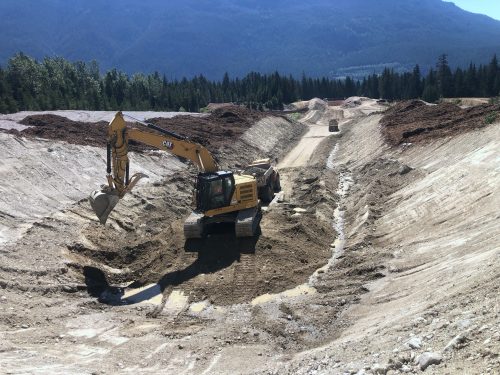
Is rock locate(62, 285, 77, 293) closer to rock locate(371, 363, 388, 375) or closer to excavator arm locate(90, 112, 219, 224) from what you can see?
excavator arm locate(90, 112, 219, 224)

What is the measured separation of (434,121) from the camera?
3688 cm

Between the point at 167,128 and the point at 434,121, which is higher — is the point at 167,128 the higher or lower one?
the higher one

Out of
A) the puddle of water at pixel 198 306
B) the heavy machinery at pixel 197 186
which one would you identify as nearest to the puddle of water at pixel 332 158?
the heavy machinery at pixel 197 186

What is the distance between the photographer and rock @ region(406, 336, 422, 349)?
8.77 metres

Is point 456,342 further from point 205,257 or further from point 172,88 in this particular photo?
point 172,88

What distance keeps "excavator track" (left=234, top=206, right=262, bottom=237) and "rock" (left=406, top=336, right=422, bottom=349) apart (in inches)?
376

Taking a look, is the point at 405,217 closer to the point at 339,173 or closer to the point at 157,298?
the point at 157,298

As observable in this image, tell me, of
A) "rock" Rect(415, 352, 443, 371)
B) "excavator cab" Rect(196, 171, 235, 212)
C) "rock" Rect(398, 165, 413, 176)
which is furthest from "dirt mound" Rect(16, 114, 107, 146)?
"rock" Rect(415, 352, 443, 371)

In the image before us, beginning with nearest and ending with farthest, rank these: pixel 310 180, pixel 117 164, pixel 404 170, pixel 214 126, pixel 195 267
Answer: pixel 117 164, pixel 195 267, pixel 404 170, pixel 310 180, pixel 214 126

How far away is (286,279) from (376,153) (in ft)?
67.1

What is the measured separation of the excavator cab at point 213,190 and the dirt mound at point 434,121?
1565 centimetres

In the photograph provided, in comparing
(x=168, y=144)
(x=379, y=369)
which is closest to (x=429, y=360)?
(x=379, y=369)

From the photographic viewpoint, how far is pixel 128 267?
18.0 metres

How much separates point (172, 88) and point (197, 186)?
8937 cm
